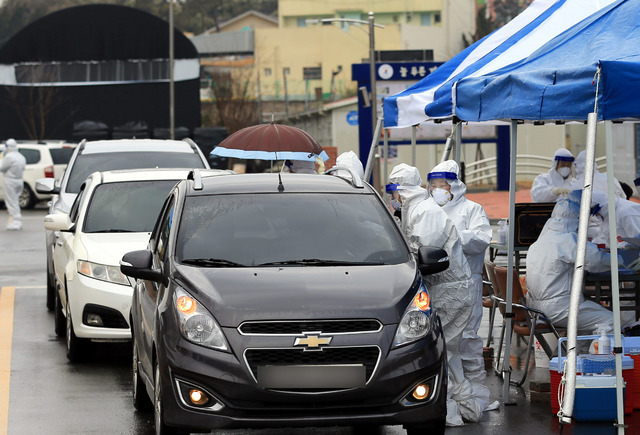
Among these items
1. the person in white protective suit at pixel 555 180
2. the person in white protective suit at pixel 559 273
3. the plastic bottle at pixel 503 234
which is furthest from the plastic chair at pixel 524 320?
the person in white protective suit at pixel 555 180

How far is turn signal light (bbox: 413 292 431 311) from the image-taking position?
644cm

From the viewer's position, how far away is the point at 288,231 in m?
7.03

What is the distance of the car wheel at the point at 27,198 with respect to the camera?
3253 centimetres

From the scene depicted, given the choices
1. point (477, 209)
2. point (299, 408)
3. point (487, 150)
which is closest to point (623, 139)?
point (487, 150)

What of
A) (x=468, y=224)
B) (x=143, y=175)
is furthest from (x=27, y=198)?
(x=468, y=224)

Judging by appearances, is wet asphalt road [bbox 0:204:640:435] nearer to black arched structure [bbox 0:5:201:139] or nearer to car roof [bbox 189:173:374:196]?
car roof [bbox 189:173:374:196]

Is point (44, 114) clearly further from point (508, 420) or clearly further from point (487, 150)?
point (508, 420)

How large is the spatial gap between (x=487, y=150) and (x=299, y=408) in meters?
52.5

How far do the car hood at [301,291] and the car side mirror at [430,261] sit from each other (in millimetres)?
275

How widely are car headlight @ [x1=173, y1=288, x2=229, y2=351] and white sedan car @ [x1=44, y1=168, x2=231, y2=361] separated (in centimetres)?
340

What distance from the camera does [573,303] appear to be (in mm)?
6938

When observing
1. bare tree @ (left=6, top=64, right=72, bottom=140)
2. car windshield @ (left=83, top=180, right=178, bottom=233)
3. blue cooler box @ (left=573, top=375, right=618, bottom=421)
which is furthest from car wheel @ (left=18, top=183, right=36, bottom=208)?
bare tree @ (left=6, top=64, right=72, bottom=140)

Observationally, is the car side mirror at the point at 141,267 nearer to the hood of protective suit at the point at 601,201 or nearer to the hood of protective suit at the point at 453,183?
the hood of protective suit at the point at 453,183

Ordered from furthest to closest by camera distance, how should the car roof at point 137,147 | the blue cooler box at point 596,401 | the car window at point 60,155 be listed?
the car window at point 60,155 → the car roof at point 137,147 → the blue cooler box at point 596,401
